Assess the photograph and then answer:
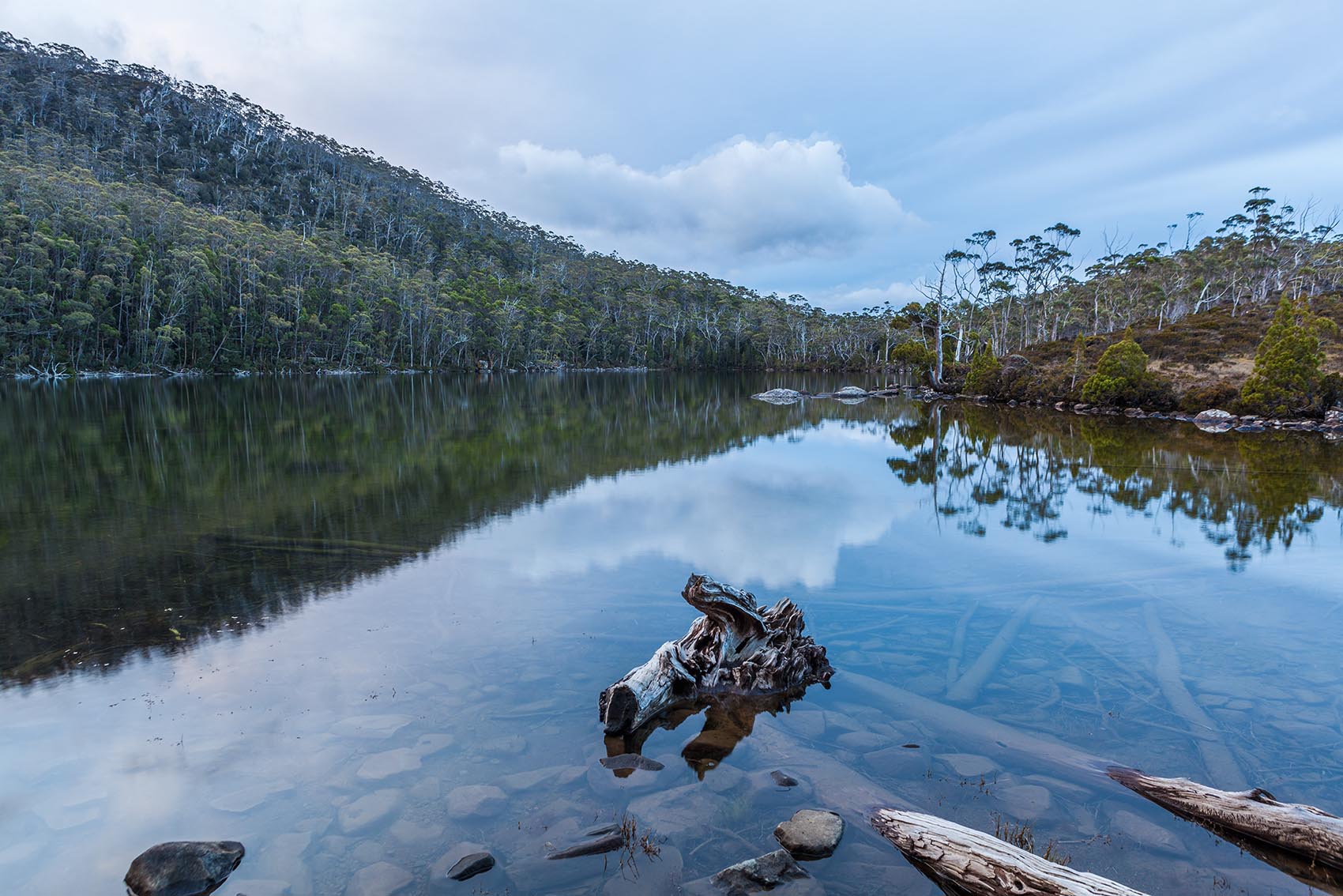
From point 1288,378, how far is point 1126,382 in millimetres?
6588

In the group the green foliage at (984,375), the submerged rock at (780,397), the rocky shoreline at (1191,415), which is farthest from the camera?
the submerged rock at (780,397)

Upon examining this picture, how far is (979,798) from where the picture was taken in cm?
503

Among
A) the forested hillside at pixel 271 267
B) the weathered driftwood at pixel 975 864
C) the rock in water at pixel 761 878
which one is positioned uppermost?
the forested hillside at pixel 271 267

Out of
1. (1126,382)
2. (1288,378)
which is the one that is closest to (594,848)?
(1288,378)

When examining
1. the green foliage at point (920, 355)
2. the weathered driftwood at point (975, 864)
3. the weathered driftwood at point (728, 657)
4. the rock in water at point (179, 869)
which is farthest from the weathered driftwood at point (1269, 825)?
the green foliage at point (920, 355)

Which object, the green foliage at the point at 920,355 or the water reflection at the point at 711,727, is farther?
the green foliage at the point at 920,355

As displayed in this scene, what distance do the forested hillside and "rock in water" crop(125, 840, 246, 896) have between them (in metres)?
65.3

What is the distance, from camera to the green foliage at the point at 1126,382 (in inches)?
1372

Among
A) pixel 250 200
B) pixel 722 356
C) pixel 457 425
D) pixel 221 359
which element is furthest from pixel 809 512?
pixel 250 200

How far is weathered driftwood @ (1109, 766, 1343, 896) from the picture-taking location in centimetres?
415

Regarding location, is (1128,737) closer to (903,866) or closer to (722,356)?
(903,866)

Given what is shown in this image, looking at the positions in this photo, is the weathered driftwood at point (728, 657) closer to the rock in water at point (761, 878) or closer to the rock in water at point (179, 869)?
the rock in water at point (761, 878)

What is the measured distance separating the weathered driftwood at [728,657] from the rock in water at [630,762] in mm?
587

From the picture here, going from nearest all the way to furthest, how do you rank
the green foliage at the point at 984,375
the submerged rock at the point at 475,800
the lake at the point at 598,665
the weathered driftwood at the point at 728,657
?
the lake at the point at 598,665, the submerged rock at the point at 475,800, the weathered driftwood at the point at 728,657, the green foliage at the point at 984,375
